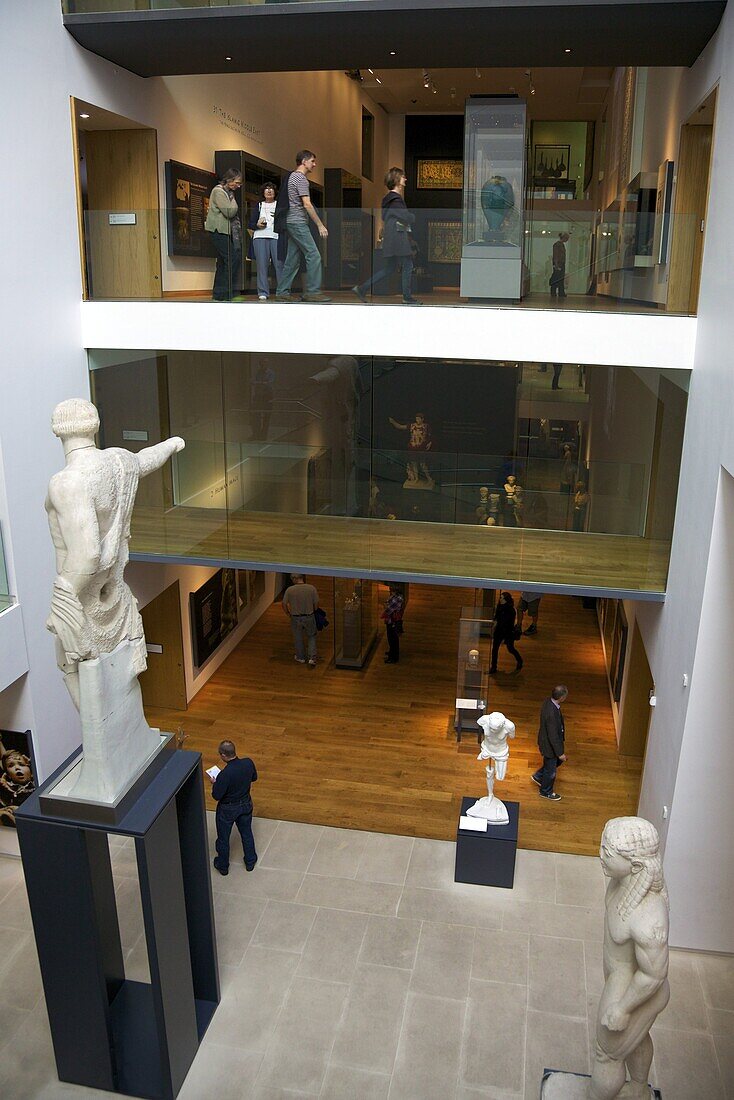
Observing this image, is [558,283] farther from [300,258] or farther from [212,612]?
[212,612]

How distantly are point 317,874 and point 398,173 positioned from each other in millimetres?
7213

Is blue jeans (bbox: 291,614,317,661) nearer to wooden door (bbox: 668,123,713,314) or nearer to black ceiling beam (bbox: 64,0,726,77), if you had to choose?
wooden door (bbox: 668,123,713,314)

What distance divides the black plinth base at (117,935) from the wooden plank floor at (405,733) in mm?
3397

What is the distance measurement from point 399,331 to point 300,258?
1.34m

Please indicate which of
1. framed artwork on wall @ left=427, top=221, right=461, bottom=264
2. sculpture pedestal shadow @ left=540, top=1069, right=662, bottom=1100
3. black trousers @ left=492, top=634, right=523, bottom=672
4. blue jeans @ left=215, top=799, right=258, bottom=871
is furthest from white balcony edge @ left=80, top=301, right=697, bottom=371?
sculpture pedestal shadow @ left=540, top=1069, right=662, bottom=1100

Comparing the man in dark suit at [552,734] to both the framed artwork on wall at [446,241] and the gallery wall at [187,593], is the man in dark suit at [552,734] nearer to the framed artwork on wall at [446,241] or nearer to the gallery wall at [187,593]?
the gallery wall at [187,593]

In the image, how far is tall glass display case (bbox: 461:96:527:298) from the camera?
895 centimetres

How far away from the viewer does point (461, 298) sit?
9.09 metres

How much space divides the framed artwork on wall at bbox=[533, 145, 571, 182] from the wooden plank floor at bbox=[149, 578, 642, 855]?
44.4ft

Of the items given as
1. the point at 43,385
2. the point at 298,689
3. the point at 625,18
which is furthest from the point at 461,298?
the point at 298,689

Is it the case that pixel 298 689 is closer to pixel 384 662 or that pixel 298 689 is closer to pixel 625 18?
pixel 384 662

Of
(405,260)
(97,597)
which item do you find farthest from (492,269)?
(97,597)

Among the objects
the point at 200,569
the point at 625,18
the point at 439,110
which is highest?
the point at 439,110

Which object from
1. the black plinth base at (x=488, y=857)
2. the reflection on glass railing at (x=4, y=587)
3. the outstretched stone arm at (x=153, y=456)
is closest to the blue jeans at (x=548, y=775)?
the black plinth base at (x=488, y=857)
